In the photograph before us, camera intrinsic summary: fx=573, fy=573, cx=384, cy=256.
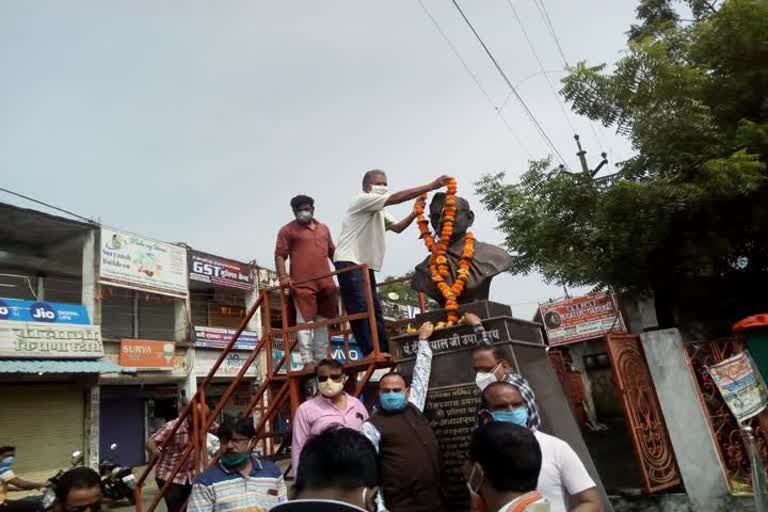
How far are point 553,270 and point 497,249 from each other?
14.9ft

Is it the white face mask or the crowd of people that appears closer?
the crowd of people

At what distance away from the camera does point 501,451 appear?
1992mm

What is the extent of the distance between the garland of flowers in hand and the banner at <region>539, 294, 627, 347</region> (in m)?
13.1

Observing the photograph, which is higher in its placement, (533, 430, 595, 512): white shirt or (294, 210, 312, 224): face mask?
(294, 210, 312, 224): face mask

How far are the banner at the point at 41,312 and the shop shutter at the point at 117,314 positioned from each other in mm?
1593

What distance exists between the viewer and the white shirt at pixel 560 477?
8.73 ft

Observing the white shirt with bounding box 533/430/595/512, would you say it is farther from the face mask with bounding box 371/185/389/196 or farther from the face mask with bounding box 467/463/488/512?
the face mask with bounding box 371/185/389/196

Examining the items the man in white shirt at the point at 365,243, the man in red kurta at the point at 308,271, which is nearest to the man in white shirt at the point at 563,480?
the man in white shirt at the point at 365,243

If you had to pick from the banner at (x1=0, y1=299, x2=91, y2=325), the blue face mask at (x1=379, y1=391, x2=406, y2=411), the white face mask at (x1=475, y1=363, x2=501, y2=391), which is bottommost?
the blue face mask at (x1=379, y1=391, x2=406, y2=411)

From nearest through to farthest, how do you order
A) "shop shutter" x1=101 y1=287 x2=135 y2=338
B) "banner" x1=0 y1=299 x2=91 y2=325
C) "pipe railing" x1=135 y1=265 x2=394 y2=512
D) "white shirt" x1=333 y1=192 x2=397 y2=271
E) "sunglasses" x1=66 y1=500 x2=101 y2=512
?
1. "sunglasses" x1=66 y1=500 x2=101 y2=512
2. "pipe railing" x1=135 y1=265 x2=394 y2=512
3. "white shirt" x1=333 y1=192 x2=397 y2=271
4. "banner" x1=0 y1=299 x2=91 y2=325
5. "shop shutter" x1=101 y1=287 x2=135 y2=338

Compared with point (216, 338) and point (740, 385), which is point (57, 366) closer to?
point (216, 338)

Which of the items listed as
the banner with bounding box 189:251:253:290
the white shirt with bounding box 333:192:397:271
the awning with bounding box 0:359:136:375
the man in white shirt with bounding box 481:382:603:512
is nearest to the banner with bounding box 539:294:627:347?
the banner with bounding box 189:251:253:290

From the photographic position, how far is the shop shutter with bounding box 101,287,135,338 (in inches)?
631

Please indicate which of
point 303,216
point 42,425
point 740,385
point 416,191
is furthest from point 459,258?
point 42,425
